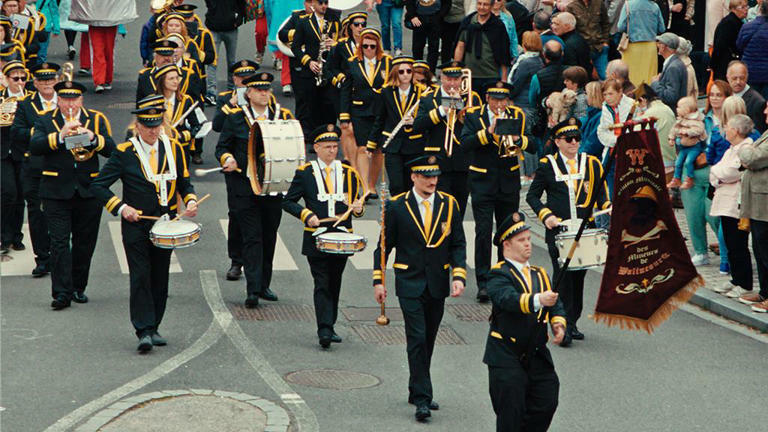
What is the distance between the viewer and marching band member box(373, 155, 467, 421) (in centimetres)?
1155

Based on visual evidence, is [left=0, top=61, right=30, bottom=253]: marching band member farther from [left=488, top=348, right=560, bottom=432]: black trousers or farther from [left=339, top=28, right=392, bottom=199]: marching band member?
[left=488, top=348, right=560, bottom=432]: black trousers

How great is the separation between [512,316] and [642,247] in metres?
1.08

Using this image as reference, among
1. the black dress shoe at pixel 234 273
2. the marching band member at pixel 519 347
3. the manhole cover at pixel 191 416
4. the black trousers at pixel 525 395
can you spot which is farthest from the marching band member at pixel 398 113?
the black trousers at pixel 525 395

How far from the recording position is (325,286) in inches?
519

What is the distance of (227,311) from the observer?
14.3 m

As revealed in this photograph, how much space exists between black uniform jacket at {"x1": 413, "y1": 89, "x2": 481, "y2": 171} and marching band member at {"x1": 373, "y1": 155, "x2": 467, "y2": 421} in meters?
3.62

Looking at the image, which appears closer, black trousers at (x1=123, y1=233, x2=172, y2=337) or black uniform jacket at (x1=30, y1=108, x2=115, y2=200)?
black trousers at (x1=123, y1=233, x2=172, y2=337)

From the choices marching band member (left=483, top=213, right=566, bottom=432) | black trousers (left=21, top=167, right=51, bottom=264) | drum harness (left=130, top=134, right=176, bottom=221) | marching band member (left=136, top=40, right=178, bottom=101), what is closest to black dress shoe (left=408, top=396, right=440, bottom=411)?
marching band member (left=483, top=213, right=566, bottom=432)

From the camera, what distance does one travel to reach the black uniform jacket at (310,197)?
520 inches

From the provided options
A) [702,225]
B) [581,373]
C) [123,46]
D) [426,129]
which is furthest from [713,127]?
[123,46]

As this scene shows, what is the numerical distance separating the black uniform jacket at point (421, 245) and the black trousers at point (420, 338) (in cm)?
9

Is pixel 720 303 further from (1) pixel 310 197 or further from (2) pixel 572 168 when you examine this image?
(1) pixel 310 197

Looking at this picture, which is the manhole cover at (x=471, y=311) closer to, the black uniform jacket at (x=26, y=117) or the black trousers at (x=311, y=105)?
the black uniform jacket at (x=26, y=117)

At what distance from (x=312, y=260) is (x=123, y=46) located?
19053mm
